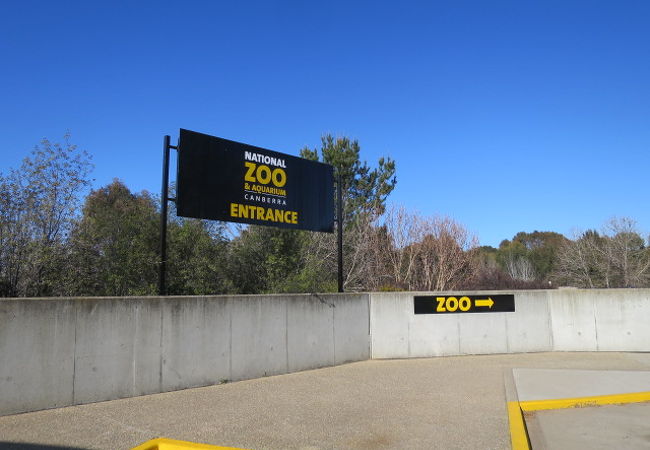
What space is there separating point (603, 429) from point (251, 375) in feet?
19.8

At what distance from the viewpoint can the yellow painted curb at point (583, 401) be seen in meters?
7.07

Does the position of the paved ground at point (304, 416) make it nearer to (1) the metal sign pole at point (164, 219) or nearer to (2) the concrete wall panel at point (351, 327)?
(2) the concrete wall panel at point (351, 327)

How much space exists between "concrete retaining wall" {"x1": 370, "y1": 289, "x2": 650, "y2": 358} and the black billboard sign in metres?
2.80

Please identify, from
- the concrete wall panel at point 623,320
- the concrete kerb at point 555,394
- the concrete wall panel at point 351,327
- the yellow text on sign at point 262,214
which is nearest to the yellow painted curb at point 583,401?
the concrete kerb at point 555,394

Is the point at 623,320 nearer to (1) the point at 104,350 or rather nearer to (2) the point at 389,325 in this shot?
(2) the point at 389,325

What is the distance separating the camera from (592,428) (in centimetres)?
599

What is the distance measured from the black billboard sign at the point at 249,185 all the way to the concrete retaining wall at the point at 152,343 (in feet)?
6.22

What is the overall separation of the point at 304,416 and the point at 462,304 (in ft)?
23.5

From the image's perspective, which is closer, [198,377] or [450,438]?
[450,438]

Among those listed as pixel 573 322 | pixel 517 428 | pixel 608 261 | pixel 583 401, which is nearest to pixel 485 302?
pixel 573 322

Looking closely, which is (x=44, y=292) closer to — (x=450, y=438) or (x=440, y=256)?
(x=450, y=438)

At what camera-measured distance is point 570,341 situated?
42.5 feet

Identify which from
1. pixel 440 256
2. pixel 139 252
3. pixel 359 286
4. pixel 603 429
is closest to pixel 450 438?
pixel 603 429

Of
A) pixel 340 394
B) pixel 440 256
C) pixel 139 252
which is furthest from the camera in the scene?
pixel 440 256
